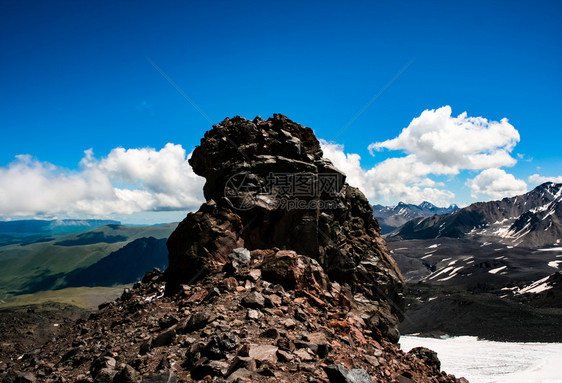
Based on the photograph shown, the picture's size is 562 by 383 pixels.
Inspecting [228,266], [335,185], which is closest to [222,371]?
[228,266]

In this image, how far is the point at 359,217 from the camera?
35188 mm

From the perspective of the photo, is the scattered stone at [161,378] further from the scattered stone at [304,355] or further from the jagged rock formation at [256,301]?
the scattered stone at [304,355]

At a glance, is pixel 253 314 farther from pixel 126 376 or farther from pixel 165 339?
pixel 126 376

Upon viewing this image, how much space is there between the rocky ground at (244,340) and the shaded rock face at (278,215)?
11.9 ft

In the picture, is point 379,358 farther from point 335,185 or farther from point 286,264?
point 335,185

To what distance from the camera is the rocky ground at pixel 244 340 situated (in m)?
9.96

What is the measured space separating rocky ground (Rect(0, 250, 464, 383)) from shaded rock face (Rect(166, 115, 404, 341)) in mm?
3642

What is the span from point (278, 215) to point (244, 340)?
15.0 meters

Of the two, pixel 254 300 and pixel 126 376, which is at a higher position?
pixel 254 300

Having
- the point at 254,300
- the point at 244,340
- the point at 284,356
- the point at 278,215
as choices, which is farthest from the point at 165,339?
the point at 278,215

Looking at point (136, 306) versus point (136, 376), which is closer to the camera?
point (136, 376)

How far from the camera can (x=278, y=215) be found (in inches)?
1014

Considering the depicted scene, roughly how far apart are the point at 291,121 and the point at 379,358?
24.1m

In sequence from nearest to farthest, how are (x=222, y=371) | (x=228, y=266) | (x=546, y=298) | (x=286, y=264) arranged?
(x=222, y=371) → (x=286, y=264) → (x=228, y=266) → (x=546, y=298)
